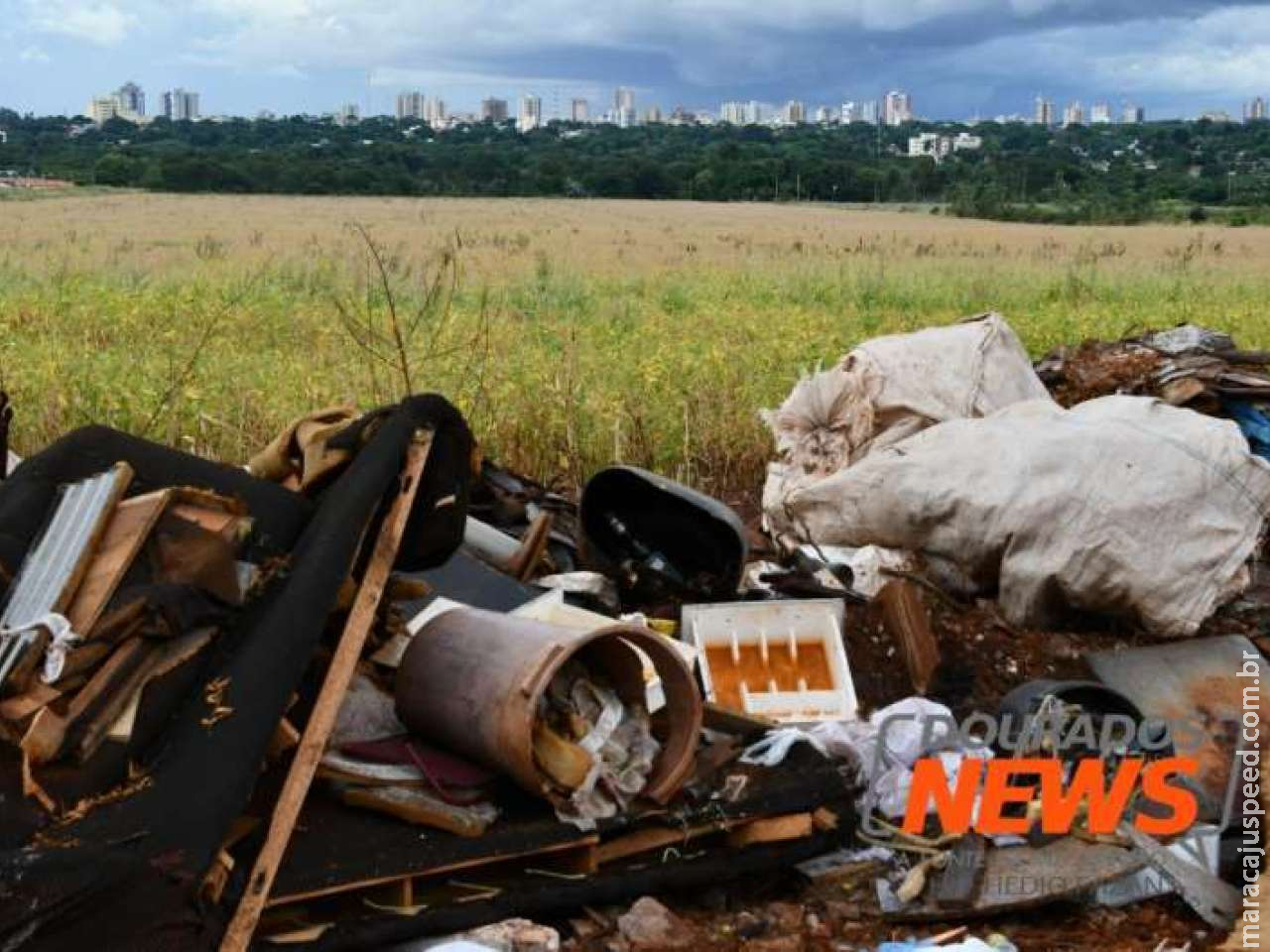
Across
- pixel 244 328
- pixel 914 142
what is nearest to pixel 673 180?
pixel 914 142

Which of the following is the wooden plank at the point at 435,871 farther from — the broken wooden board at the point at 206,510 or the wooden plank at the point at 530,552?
the wooden plank at the point at 530,552

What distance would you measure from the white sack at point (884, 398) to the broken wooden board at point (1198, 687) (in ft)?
4.79

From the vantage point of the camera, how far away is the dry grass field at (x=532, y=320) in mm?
6812

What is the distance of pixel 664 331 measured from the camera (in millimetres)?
10172

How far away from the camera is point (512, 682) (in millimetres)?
3391

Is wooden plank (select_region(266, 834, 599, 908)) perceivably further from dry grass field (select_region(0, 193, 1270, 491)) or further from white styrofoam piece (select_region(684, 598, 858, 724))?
dry grass field (select_region(0, 193, 1270, 491))

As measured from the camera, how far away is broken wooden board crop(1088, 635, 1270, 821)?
440cm

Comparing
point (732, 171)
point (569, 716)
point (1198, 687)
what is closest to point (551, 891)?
point (569, 716)

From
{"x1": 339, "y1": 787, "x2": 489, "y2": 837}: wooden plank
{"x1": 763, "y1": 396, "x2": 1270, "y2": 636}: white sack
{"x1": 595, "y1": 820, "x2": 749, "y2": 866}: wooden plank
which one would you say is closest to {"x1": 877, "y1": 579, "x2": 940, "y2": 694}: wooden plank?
{"x1": 763, "y1": 396, "x2": 1270, "y2": 636}: white sack

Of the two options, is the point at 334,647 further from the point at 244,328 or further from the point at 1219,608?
the point at 244,328

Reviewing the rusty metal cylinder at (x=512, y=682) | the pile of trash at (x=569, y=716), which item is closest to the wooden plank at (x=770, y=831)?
the pile of trash at (x=569, y=716)

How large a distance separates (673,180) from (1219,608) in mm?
61596

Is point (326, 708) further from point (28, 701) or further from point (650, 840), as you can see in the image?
point (650, 840)

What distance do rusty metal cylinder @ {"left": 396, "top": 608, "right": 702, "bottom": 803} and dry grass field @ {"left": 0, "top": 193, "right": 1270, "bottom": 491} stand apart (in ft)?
6.71
